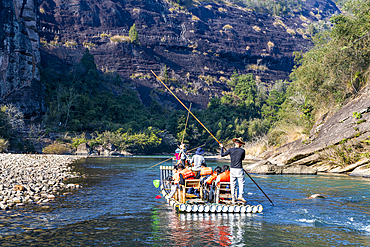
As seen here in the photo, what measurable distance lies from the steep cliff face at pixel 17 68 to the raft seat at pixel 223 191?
4720 cm

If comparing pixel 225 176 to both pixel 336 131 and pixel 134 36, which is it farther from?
pixel 134 36

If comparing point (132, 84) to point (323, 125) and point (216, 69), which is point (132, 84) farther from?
point (323, 125)

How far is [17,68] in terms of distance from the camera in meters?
51.8

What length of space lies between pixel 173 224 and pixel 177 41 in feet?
433

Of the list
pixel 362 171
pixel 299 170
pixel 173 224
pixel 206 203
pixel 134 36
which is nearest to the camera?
pixel 173 224

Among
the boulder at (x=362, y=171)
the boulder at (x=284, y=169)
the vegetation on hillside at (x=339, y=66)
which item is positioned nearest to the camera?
the boulder at (x=362, y=171)

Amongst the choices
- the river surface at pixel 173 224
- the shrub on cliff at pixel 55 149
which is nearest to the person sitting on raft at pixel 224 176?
the river surface at pixel 173 224

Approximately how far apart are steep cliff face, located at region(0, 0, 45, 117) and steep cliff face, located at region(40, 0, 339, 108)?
1838 inches

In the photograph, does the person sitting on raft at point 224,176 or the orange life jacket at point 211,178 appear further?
the orange life jacket at point 211,178

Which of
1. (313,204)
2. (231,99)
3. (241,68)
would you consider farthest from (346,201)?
(241,68)

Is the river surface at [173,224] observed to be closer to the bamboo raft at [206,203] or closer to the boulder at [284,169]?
the bamboo raft at [206,203]

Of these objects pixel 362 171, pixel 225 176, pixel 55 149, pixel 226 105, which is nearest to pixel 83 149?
pixel 55 149

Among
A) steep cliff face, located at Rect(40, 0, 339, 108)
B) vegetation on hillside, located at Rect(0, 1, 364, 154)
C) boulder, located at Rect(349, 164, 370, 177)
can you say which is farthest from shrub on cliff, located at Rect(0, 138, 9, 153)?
steep cliff face, located at Rect(40, 0, 339, 108)

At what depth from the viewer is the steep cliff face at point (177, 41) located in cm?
11444
